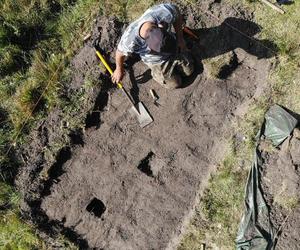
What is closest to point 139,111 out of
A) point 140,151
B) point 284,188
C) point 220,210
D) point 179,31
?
point 140,151

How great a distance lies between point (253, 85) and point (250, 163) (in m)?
1.17

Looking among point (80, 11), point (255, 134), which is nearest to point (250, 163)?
point (255, 134)

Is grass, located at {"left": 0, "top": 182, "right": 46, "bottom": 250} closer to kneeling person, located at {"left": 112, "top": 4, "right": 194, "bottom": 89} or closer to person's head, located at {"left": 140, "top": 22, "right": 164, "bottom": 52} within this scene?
kneeling person, located at {"left": 112, "top": 4, "right": 194, "bottom": 89}

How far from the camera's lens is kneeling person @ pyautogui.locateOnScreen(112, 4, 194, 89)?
6230mm

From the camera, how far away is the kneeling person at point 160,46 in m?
6.23

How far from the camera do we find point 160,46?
245 inches

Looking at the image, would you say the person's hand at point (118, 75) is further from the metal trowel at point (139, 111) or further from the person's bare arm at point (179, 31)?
the person's bare arm at point (179, 31)

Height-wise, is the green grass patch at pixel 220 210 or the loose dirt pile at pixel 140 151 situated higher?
the loose dirt pile at pixel 140 151

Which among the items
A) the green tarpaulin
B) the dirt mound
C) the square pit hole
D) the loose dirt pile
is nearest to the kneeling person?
the loose dirt pile

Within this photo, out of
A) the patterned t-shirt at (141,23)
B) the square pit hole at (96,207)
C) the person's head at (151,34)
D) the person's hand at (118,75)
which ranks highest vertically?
the person's head at (151,34)

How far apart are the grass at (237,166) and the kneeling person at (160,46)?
3.95 ft

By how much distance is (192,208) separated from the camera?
721cm

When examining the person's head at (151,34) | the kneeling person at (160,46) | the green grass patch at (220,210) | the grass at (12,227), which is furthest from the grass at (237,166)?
the grass at (12,227)

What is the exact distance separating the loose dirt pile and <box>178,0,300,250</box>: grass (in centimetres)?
17
